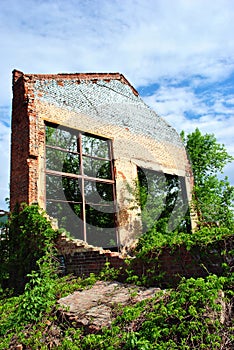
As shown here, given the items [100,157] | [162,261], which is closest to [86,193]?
[100,157]

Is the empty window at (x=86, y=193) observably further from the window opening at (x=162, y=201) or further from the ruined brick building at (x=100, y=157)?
the window opening at (x=162, y=201)

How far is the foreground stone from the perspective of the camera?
5.11m

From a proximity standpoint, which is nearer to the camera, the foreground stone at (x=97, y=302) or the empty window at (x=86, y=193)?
the foreground stone at (x=97, y=302)

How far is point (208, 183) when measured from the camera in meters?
18.8

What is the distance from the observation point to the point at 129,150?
13016 millimetres

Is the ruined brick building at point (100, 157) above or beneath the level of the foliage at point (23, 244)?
above

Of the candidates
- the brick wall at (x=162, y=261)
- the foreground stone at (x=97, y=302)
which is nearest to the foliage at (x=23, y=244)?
the brick wall at (x=162, y=261)

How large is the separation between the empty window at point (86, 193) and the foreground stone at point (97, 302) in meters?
4.88

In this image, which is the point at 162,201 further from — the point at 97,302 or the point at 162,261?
the point at 97,302

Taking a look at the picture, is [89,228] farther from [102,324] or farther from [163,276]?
[102,324]

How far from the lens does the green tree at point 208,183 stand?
580 inches

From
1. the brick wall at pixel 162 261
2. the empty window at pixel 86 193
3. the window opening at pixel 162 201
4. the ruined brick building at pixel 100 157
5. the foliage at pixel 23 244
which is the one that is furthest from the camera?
the empty window at pixel 86 193

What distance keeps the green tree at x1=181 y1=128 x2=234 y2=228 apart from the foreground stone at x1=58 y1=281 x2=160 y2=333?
734cm

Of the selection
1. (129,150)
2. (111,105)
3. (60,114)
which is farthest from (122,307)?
(111,105)
